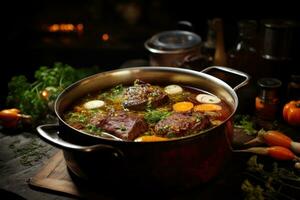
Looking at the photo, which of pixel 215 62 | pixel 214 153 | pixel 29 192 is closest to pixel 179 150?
pixel 214 153

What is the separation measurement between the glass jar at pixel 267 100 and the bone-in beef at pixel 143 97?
3.12ft

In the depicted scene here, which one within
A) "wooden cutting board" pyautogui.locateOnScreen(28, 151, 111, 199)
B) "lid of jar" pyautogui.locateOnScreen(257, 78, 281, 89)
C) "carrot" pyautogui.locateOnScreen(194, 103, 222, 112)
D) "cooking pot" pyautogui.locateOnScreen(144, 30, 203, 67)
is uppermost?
"cooking pot" pyautogui.locateOnScreen(144, 30, 203, 67)

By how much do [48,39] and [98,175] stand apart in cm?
498

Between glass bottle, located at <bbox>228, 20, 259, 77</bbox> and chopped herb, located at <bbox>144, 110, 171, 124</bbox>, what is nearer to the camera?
chopped herb, located at <bbox>144, 110, 171, 124</bbox>

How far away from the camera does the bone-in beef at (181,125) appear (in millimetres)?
2661

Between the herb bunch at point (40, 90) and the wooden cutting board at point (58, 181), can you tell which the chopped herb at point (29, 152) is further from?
the herb bunch at point (40, 90)

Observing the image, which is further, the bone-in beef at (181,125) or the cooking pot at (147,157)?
the bone-in beef at (181,125)

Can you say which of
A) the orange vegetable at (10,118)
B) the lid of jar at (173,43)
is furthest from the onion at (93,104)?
the lid of jar at (173,43)

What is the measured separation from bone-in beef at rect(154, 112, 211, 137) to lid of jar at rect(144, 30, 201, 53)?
1.64 meters

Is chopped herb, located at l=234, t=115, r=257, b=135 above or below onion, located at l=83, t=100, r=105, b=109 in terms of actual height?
below

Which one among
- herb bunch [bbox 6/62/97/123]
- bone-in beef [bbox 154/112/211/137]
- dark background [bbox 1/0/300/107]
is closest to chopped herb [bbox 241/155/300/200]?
bone-in beef [bbox 154/112/211/137]

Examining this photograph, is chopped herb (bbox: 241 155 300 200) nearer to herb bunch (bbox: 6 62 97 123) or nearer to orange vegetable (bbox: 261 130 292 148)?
orange vegetable (bbox: 261 130 292 148)

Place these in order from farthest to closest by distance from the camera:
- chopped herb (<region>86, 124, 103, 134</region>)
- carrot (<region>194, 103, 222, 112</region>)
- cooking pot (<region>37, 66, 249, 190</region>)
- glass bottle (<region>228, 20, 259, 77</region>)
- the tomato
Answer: glass bottle (<region>228, 20, 259, 77</region>), the tomato, carrot (<region>194, 103, 222, 112</region>), chopped herb (<region>86, 124, 103, 134</region>), cooking pot (<region>37, 66, 249, 190</region>)

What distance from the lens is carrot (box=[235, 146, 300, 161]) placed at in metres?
2.87
